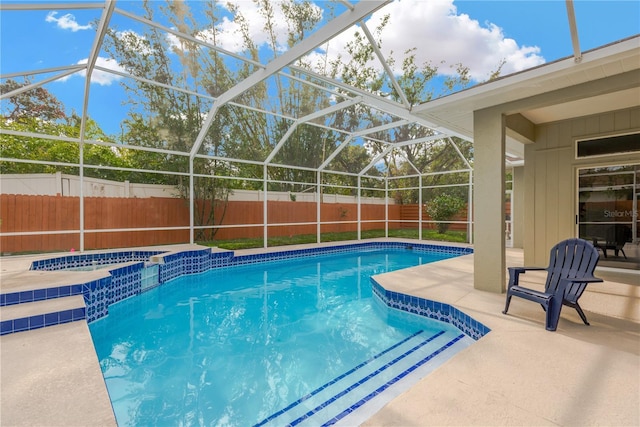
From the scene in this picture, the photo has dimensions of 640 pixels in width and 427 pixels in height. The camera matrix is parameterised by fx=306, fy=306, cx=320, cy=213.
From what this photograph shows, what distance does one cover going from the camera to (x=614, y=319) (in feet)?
11.2

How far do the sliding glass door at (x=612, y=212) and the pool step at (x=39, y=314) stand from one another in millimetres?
8156

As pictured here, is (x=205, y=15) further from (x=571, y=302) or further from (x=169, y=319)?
(x=571, y=302)

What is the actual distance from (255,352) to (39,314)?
7.72ft

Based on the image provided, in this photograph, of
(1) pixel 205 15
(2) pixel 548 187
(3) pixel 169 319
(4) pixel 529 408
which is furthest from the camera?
(2) pixel 548 187

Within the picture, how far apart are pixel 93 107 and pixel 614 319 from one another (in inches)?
376

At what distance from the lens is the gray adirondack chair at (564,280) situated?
3117 mm

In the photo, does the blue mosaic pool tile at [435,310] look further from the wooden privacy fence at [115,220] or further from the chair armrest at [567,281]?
the wooden privacy fence at [115,220]

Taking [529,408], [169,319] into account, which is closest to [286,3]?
[169,319]

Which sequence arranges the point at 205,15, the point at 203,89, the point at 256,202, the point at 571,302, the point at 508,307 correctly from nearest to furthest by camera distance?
the point at 571,302, the point at 508,307, the point at 205,15, the point at 203,89, the point at 256,202

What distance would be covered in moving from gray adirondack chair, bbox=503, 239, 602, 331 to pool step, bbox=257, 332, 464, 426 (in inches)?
35.6

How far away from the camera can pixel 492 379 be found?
2.22 m

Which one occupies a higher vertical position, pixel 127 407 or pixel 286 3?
pixel 286 3

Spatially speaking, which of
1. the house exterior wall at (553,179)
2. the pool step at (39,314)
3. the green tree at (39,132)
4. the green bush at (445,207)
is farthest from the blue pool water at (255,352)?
the green bush at (445,207)

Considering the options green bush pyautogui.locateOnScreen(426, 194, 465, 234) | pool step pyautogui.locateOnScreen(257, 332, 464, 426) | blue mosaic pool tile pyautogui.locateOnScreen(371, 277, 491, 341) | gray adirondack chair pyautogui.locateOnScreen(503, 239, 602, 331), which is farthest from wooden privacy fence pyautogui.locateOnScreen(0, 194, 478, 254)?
gray adirondack chair pyautogui.locateOnScreen(503, 239, 602, 331)
